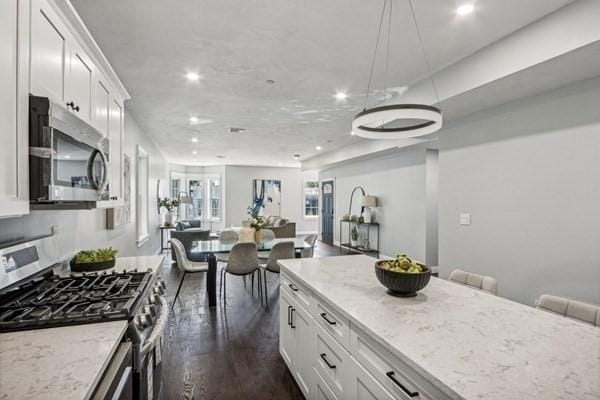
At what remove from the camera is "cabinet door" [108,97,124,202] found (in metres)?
2.41

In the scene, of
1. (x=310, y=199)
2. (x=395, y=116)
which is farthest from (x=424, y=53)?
(x=310, y=199)

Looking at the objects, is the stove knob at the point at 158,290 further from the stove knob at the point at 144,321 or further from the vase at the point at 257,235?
the vase at the point at 257,235

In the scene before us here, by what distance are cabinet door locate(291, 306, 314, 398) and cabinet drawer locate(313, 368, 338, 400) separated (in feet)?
0.26

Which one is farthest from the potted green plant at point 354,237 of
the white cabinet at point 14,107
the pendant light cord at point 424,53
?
the white cabinet at point 14,107

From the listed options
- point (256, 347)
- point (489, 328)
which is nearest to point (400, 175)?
point (256, 347)

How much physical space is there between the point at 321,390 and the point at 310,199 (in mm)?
10739

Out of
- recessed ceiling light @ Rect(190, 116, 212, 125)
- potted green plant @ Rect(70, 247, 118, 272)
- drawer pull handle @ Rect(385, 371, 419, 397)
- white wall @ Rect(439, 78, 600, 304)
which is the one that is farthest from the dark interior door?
drawer pull handle @ Rect(385, 371, 419, 397)

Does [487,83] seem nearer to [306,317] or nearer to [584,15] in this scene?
[584,15]

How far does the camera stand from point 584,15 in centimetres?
207

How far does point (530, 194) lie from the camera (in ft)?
9.86

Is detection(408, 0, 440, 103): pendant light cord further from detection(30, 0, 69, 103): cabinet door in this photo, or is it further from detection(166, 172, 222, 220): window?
detection(166, 172, 222, 220): window

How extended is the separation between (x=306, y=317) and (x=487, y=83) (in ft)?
8.28

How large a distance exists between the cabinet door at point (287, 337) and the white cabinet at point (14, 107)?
5.56 feet

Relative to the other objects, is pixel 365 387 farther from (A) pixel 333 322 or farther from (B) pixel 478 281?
(B) pixel 478 281
